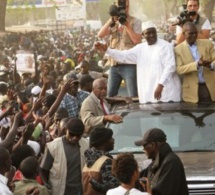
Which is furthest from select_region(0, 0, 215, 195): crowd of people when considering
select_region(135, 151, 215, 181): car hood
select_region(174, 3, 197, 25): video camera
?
select_region(135, 151, 215, 181): car hood

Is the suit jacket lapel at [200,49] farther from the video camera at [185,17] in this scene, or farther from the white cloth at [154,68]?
the video camera at [185,17]

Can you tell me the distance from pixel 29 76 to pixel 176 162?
14.2 m

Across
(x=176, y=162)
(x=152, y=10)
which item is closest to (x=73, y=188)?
(x=176, y=162)

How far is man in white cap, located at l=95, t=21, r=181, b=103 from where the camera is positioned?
39.7 ft

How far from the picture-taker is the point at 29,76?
22.4 metres

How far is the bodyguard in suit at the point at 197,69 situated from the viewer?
39.4 ft

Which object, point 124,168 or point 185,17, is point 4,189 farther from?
point 185,17

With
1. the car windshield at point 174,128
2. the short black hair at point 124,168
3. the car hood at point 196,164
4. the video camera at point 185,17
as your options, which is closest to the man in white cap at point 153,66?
the video camera at point 185,17

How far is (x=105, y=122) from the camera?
10.7 m

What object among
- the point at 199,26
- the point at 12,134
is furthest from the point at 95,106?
the point at 199,26

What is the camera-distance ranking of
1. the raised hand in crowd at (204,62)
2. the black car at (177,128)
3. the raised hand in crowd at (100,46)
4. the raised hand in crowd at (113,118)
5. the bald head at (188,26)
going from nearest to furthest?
the black car at (177,128) → the raised hand in crowd at (113,118) → the raised hand in crowd at (204,62) → the bald head at (188,26) → the raised hand in crowd at (100,46)

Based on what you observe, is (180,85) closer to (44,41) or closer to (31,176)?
(31,176)

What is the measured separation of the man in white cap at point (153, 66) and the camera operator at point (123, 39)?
3.81 feet

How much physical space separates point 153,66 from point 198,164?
Result: 304cm
